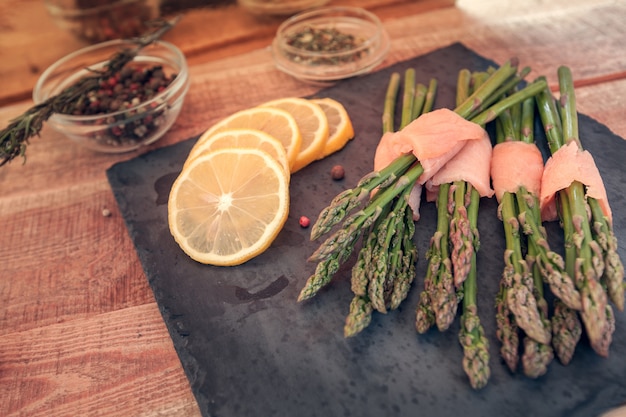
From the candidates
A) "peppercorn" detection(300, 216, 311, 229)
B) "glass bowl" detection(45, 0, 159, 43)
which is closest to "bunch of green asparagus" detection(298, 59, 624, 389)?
"peppercorn" detection(300, 216, 311, 229)

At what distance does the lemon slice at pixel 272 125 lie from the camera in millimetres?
2295

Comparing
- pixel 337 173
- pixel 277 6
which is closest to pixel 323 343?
pixel 337 173

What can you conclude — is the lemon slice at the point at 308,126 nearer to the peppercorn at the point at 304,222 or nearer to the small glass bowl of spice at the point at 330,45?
the peppercorn at the point at 304,222

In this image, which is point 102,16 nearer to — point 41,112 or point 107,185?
point 41,112

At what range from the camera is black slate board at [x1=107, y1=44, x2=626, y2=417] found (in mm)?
1511

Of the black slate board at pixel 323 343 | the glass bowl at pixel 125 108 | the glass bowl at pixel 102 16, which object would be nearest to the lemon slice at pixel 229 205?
the black slate board at pixel 323 343

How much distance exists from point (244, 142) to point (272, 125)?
19 centimetres

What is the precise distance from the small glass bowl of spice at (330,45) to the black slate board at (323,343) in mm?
896

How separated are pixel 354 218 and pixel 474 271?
462mm

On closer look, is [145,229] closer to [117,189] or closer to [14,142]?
[117,189]

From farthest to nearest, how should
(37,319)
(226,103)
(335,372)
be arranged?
1. (226,103)
2. (37,319)
3. (335,372)

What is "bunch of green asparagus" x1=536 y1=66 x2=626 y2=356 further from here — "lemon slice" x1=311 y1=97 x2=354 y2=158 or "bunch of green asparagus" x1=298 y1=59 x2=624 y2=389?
"lemon slice" x1=311 y1=97 x2=354 y2=158

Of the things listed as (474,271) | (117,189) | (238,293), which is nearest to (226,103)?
(117,189)

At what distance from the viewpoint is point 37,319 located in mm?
1991
